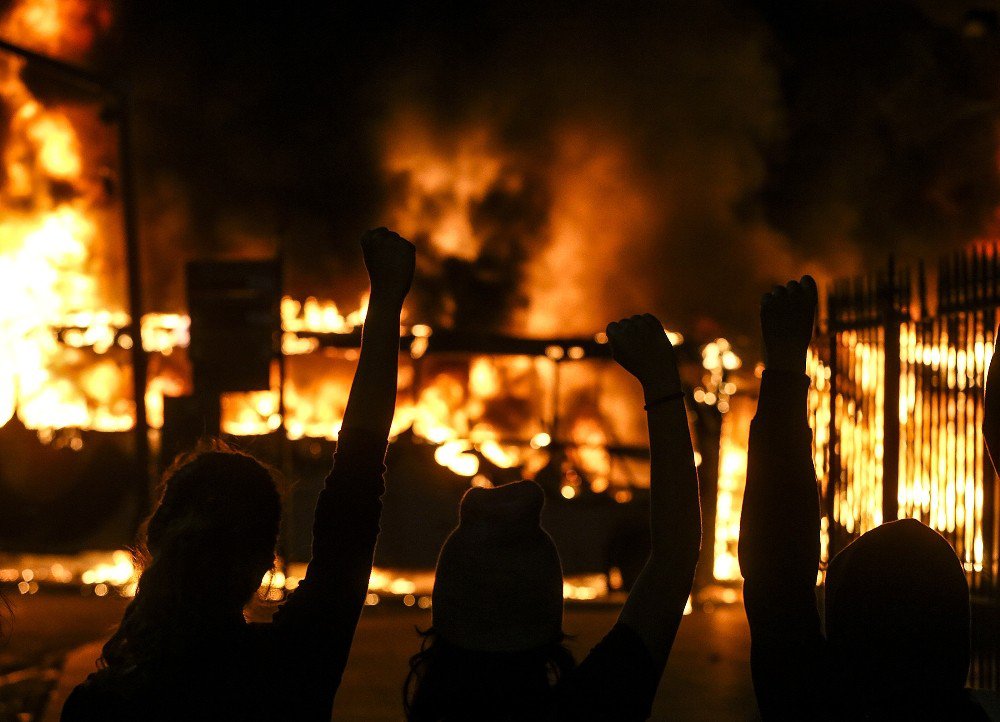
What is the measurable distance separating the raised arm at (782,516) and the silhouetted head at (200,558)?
→ 0.96 meters

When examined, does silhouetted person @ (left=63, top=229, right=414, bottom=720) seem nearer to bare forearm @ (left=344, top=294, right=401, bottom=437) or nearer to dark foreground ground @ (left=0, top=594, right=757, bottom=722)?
bare forearm @ (left=344, top=294, right=401, bottom=437)

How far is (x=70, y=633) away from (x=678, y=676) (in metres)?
6.22

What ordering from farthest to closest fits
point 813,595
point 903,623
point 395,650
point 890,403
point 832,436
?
point 395,650, point 832,436, point 890,403, point 813,595, point 903,623

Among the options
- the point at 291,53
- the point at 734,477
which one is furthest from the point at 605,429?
the point at 291,53

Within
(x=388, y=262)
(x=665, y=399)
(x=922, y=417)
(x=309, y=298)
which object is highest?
(x=309, y=298)

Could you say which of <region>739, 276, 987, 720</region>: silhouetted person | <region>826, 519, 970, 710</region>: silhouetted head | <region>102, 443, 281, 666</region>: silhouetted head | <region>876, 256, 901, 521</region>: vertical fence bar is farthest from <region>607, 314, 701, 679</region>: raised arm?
<region>876, 256, 901, 521</region>: vertical fence bar

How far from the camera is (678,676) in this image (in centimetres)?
786

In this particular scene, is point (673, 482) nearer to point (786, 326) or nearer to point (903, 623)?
Result: point (786, 326)

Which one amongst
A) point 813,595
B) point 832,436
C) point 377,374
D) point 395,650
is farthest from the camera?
point 395,650

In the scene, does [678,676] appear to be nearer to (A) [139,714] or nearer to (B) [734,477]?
(A) [139,714]

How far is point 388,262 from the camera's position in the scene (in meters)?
2.28

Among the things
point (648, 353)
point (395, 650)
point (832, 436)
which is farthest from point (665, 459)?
point (395, 650)

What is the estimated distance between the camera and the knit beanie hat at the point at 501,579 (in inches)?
78.4

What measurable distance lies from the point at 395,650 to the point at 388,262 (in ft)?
23.2
